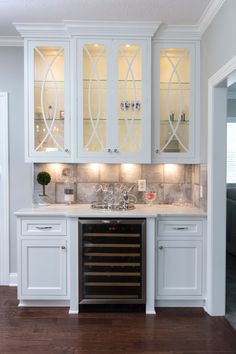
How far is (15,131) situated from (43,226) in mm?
1238

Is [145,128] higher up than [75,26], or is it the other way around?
[75,26]

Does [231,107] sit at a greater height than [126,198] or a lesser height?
greater

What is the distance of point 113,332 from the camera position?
2.71m

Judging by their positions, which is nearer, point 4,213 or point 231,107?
point 4,213

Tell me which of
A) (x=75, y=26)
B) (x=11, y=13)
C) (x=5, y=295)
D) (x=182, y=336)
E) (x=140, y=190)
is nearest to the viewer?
(x=182, y=336)

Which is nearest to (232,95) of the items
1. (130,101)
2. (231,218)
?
(231,218)

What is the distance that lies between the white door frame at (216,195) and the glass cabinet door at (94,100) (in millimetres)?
1068

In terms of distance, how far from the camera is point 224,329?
9.06ft

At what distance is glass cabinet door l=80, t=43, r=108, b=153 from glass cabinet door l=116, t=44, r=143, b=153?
0.16 meters

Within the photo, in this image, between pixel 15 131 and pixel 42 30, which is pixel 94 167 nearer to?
pixel 15 131

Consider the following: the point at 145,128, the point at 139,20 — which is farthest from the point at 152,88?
the point at 139,20

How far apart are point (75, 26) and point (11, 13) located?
1.99 ft

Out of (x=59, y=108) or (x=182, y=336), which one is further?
(x=59, y=108)

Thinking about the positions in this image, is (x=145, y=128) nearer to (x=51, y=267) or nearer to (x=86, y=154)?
(x=86, y=154)
